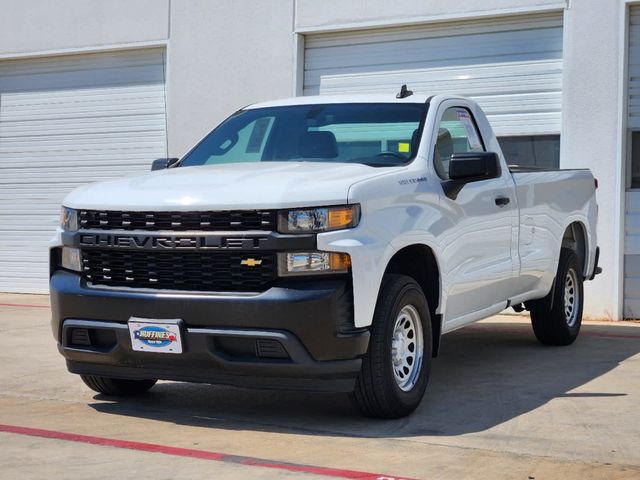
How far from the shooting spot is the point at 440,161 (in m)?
7.32

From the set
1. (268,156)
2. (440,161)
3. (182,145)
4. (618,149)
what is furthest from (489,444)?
(182,145)

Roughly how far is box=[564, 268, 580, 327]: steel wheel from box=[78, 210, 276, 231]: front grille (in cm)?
443

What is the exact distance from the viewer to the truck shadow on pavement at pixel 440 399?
640 cm

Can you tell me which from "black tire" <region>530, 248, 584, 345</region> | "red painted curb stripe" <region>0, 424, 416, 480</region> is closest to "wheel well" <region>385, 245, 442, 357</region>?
"red painted curb stripe" <region>0, 424, 416, 480</region>

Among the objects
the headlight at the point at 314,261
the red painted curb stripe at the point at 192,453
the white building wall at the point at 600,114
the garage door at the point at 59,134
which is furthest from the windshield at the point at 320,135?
the garage door at the point at 59,134

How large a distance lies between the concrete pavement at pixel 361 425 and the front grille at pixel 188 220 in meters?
1.12

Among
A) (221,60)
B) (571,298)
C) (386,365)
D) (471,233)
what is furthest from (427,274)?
(221,60)

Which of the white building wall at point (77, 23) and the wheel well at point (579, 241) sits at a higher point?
the white building wall at point (77, 23)

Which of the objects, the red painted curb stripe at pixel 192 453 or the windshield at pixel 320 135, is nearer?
the red painted curb stripe at pixel 192 453

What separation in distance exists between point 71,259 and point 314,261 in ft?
5.15

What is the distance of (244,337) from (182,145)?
891 cm

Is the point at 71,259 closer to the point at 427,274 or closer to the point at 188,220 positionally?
the point at 188,220

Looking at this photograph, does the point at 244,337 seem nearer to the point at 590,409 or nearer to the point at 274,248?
the point at 274,248

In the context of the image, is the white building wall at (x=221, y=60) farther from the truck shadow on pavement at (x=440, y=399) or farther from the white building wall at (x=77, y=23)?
the truck shadow on pavement at (x=440, y=399)
